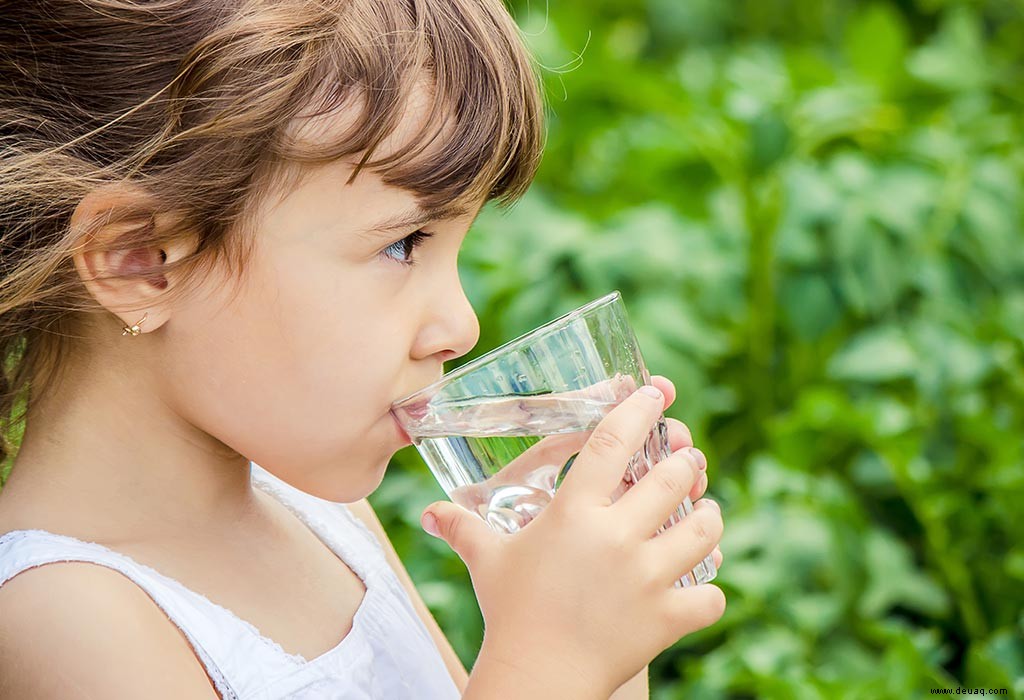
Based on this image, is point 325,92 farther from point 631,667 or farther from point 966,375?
point 966,375

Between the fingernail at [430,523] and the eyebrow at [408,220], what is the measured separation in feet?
0.88

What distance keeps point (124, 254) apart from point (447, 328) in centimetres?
29

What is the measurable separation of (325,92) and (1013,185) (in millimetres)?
1910

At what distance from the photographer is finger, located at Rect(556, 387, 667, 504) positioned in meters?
1.07

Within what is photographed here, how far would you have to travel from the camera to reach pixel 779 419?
7.72ft

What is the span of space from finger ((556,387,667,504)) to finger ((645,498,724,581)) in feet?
0.22

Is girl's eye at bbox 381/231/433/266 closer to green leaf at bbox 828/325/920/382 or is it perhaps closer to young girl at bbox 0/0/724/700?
young girl at bbox 0/0/724/700

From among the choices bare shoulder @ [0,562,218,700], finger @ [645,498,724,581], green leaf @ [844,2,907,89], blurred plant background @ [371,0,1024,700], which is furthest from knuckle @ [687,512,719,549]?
green leaf @ [844,2,907,89]

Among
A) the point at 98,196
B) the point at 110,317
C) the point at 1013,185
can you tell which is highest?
the point at 98,196

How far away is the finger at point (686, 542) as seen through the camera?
1088 mm

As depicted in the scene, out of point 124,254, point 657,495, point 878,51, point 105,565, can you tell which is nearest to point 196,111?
point 124,254

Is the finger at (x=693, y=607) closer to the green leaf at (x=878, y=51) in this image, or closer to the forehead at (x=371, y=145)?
the forehead at (x=371, y=145)

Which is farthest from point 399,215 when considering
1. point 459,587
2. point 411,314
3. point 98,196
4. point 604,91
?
point 604,91

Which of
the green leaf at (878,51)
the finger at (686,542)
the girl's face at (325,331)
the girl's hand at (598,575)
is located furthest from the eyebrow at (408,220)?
the green leaf at (878,51)
